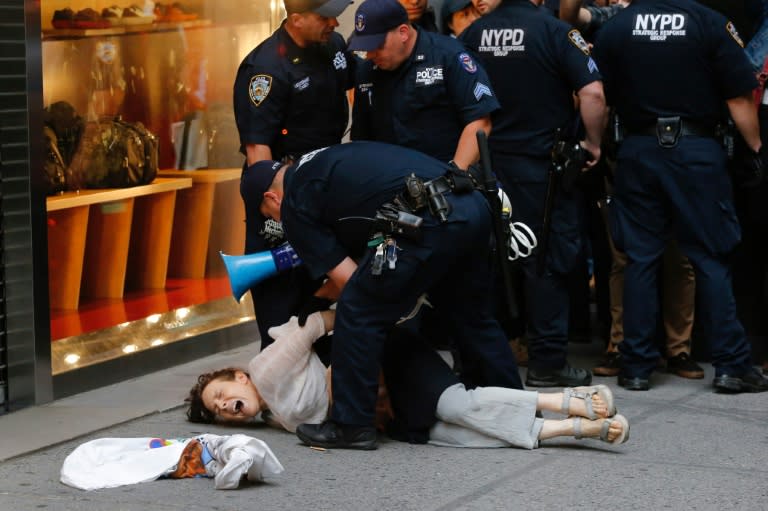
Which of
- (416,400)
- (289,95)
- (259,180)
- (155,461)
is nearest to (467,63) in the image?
(289,95)

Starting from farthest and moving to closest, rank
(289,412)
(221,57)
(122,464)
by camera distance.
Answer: (221,57) → (289,412) → (122,464)

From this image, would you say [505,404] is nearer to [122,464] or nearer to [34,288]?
→ [122,464]

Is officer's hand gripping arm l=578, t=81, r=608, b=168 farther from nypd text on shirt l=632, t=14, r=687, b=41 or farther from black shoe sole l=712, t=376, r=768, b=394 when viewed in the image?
black shoe sole l=712, t=376, r=768, b=394

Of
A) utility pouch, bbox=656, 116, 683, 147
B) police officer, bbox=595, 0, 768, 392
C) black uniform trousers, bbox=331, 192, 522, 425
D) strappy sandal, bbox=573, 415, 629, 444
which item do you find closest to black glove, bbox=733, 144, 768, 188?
police officer, bbox=595, 0, 768, 392

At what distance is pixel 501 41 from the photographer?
716cm

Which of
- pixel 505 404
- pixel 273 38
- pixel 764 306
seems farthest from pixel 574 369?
pixel 273 38

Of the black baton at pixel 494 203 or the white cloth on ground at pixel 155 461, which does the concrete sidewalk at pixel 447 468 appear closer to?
the white cloth on ground at pixel 155 461

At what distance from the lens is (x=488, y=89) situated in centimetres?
673

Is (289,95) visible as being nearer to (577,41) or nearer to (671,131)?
(577,41)

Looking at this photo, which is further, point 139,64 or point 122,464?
point 139,64

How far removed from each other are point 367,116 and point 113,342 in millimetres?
1694

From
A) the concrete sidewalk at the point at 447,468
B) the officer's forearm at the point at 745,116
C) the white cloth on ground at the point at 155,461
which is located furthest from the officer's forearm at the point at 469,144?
the white cloth on ground at the point at 155,461

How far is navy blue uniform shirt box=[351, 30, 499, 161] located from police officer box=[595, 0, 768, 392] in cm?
80

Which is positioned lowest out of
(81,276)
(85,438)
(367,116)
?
(85,438)
